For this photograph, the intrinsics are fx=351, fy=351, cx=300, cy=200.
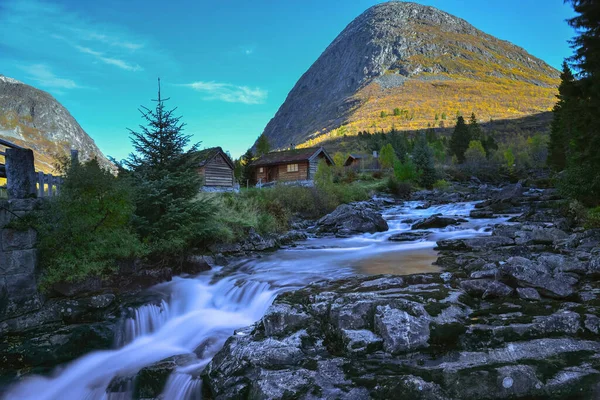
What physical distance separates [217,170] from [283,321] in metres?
30.7

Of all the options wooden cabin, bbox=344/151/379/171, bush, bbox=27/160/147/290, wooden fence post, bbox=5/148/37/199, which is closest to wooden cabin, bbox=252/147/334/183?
wooden cabin, bbox=344/151/379/171

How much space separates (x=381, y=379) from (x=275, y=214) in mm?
15997

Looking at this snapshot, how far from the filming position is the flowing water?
6.28 metres

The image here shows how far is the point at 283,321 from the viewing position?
5.88m

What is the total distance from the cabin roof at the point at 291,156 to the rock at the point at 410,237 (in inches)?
1078

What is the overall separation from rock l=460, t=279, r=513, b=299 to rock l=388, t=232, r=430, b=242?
9883 mm

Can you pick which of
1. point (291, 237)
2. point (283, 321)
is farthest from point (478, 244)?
point (283, 321)

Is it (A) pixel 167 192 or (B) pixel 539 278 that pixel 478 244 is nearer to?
(B) pixel 539 278

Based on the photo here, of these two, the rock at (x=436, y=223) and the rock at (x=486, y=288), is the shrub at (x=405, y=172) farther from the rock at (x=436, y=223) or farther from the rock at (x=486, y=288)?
the rock at (x=486, y=288)

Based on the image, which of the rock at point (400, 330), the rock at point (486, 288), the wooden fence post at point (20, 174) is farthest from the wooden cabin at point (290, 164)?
the rock at point (400, 330)

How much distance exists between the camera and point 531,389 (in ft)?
12.9

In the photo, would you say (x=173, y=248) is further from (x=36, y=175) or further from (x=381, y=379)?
(x=381, y=379)

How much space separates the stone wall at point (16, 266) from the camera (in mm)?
8234

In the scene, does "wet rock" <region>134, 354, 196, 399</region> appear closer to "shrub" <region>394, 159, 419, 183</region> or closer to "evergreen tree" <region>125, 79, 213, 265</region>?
"evergreen tree" <region>125, 79, 213, 265</region>
